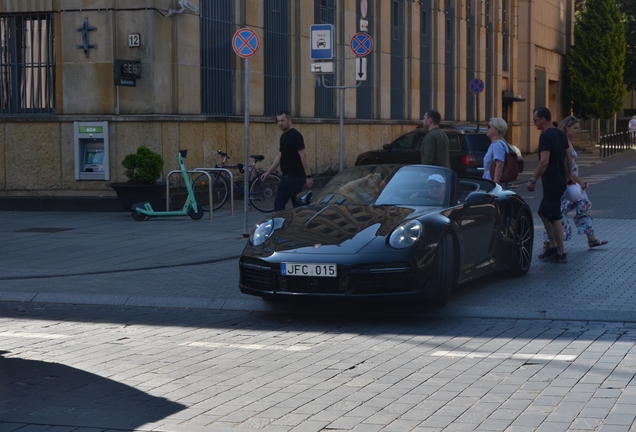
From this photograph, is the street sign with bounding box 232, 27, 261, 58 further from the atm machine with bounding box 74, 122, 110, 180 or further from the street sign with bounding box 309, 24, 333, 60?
the atm machine with bounding box 74, 122, 110, 180

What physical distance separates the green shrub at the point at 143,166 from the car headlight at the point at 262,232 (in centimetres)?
886

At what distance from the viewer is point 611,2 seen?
5681cm

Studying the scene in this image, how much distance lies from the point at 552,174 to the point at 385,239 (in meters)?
3.78

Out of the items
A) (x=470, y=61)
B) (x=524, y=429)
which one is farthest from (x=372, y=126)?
(x=524, y=429)

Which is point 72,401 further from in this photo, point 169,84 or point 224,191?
point 169,84

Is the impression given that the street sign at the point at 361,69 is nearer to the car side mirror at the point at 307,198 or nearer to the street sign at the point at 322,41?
the street sign at the point at 322,41

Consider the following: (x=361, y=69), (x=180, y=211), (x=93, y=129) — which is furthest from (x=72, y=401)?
(x=93, y=129)

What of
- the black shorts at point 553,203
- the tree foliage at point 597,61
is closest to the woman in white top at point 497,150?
the black shorts at point 553,203

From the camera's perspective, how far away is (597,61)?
57250 mm

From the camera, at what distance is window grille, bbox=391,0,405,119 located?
3378 cm

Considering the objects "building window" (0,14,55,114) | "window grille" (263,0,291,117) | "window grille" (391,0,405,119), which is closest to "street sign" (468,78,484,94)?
"window grille" (391,0,405,119)

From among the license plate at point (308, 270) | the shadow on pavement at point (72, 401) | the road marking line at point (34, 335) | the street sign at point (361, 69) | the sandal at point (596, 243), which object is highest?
the street sign at point (361, 69)

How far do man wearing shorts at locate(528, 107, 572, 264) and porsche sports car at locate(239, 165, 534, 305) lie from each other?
1.16 metres

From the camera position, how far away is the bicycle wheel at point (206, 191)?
61.2 feet
